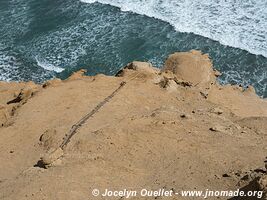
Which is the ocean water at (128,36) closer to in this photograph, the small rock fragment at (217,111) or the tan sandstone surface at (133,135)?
the tan sandstone surface at (133,135)

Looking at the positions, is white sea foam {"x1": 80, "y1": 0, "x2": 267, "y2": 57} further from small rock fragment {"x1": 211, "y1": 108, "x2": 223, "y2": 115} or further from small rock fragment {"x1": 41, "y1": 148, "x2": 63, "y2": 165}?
small rock fragment {"x1": 41, "y1": 148, "x2": 63, "y2": 165}

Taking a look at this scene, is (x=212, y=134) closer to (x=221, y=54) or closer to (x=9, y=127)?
(x=9, y=127)

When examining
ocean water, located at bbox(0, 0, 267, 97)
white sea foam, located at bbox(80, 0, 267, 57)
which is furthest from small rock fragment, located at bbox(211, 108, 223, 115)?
white sea foam, located at bbox(80, 0, 267, 57)

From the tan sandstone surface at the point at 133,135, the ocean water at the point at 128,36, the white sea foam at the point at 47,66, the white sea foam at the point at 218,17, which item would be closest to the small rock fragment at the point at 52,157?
the tan sandstone surface at the point at 133,135

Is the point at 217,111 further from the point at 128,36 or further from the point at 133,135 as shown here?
the point at 128,36

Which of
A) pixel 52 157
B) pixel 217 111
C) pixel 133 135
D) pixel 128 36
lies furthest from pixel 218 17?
pixel 52 157

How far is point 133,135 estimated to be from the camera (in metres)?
9.88

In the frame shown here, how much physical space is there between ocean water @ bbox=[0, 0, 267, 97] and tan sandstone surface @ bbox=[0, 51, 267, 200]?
169 inches

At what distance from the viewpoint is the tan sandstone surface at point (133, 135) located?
8.42 m

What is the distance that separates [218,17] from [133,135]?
12.0 metres

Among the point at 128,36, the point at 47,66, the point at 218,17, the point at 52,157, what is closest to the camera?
the point at 52,157

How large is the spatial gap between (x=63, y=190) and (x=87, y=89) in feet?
15.2

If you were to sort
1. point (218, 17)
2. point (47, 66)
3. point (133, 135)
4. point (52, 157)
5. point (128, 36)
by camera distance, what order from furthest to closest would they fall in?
1. point (218, 17)
2. point (128, 36)
3. point (47, 66)
4. point (133, 135)
5. point (52, 157)

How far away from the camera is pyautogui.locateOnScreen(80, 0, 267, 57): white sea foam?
19203 millimetres
